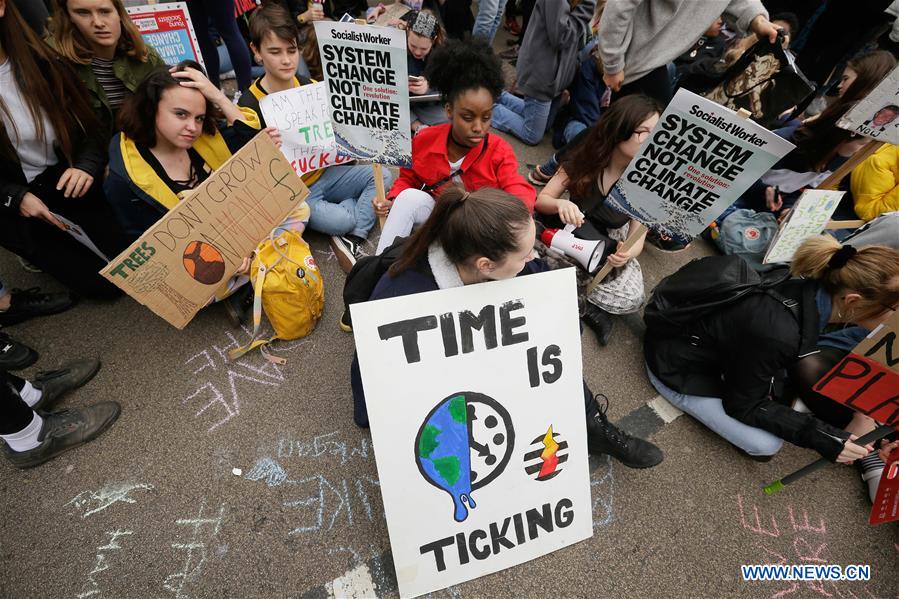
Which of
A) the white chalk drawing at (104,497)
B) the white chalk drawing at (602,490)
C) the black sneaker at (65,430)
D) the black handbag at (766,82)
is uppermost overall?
the black handbag at (766,82)

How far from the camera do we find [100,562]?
5.96 feet

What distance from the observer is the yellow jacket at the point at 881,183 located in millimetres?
3203

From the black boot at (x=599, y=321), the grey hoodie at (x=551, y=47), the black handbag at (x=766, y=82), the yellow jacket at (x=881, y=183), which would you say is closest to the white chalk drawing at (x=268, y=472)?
the black boot at (x=599, y=321)

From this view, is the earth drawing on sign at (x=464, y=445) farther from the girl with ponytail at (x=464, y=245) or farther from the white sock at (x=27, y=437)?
the white sock at (x=27, y=437)

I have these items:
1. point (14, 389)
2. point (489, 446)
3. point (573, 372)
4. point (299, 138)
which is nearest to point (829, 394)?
point (573, 372)

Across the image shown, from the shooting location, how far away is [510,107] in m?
4.86

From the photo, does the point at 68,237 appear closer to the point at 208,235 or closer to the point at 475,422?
the point at 208,235

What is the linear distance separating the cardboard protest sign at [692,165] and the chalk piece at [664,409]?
995mm

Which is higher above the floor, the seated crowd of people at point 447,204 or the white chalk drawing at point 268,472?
the seated crowd of people at point 447,204

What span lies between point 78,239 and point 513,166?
8.76 feet

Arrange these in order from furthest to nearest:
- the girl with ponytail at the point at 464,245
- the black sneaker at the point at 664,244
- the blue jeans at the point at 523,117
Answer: the blue jeans at the point at 523,117, the black sneaker at the point at 664,244, the girl with ponytail at the point at 464,245

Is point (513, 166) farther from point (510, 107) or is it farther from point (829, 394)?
point (510, 107)

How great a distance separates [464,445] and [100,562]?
1.67 metres

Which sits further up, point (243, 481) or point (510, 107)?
point (510, 107)
